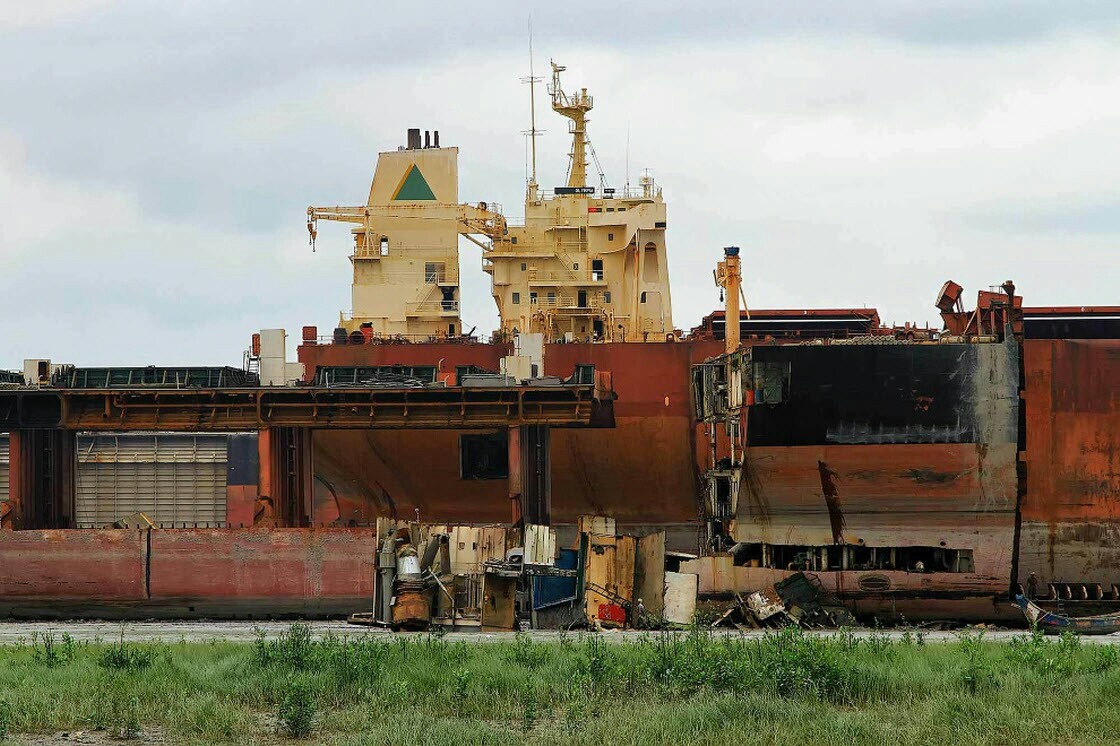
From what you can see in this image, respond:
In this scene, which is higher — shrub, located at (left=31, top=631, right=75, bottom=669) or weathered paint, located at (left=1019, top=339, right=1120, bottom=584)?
weathered paint, located at (left=1019, top=339, right=1120, bottom=584)

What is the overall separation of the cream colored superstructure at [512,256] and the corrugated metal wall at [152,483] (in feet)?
47.2

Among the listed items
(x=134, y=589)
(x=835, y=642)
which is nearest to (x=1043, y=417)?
(x=835, y=642)

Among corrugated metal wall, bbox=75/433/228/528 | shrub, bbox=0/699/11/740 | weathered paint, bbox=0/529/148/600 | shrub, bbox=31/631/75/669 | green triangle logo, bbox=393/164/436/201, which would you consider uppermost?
green triangle logo, bbox=393/164/436/201

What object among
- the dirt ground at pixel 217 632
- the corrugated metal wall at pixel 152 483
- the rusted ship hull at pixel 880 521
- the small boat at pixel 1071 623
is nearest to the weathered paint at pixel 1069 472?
the rusted ship hull at pixel 880 521

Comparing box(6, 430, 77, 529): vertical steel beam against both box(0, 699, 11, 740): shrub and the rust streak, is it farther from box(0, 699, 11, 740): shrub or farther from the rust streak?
the rust streak

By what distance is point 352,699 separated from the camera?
24.0 m

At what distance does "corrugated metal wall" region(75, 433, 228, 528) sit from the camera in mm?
63625

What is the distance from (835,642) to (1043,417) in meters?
12.7

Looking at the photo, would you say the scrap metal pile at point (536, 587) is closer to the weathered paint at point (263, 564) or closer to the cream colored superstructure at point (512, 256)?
the weathered paint at point (263, 564)

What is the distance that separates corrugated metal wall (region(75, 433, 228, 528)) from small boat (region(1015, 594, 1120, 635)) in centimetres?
3842

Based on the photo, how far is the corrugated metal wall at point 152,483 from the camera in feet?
209

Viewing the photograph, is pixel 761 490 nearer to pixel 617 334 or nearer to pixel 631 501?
pixel 631 501

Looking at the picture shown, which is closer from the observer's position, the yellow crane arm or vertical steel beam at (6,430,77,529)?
vertical steel beam at (6,430,77,529)

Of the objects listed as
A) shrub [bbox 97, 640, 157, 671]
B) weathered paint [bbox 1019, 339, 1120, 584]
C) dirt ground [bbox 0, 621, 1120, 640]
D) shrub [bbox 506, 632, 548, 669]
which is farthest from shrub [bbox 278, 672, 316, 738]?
weathered paint [bbox 1019, 339, 1120, 584]
